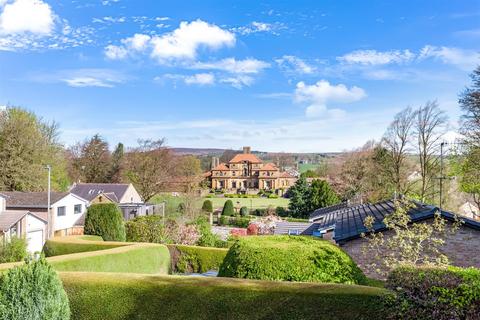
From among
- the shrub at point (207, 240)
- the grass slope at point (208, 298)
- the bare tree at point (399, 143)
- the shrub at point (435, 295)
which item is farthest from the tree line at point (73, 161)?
the shrub at point (435, 295)

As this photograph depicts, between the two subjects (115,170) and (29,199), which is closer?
(29,199)

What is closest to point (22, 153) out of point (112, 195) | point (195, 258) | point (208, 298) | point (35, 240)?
point (112, 195)

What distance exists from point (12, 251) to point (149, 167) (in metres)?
29.6

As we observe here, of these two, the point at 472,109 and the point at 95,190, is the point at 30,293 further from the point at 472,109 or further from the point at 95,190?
the point at 95,190

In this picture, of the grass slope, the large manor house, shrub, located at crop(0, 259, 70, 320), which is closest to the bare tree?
the grass slope

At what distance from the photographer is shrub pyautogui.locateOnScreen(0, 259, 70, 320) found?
708cm

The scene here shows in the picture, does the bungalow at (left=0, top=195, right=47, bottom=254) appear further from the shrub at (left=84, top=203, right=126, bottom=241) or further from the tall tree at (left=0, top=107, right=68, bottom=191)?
the tall tree at (left=0, top=107, right=68, bottom=191)

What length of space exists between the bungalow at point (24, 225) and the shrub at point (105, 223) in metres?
5.04

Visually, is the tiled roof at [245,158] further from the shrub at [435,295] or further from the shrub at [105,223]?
the shrub at [435,295]

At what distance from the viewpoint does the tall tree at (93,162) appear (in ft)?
180

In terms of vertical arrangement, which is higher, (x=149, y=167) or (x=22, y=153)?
(x=22, y=153)

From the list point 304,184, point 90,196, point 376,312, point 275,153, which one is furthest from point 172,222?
point 275,153

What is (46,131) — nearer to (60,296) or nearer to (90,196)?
(90,196)

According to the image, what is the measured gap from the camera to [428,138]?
30938 mm
